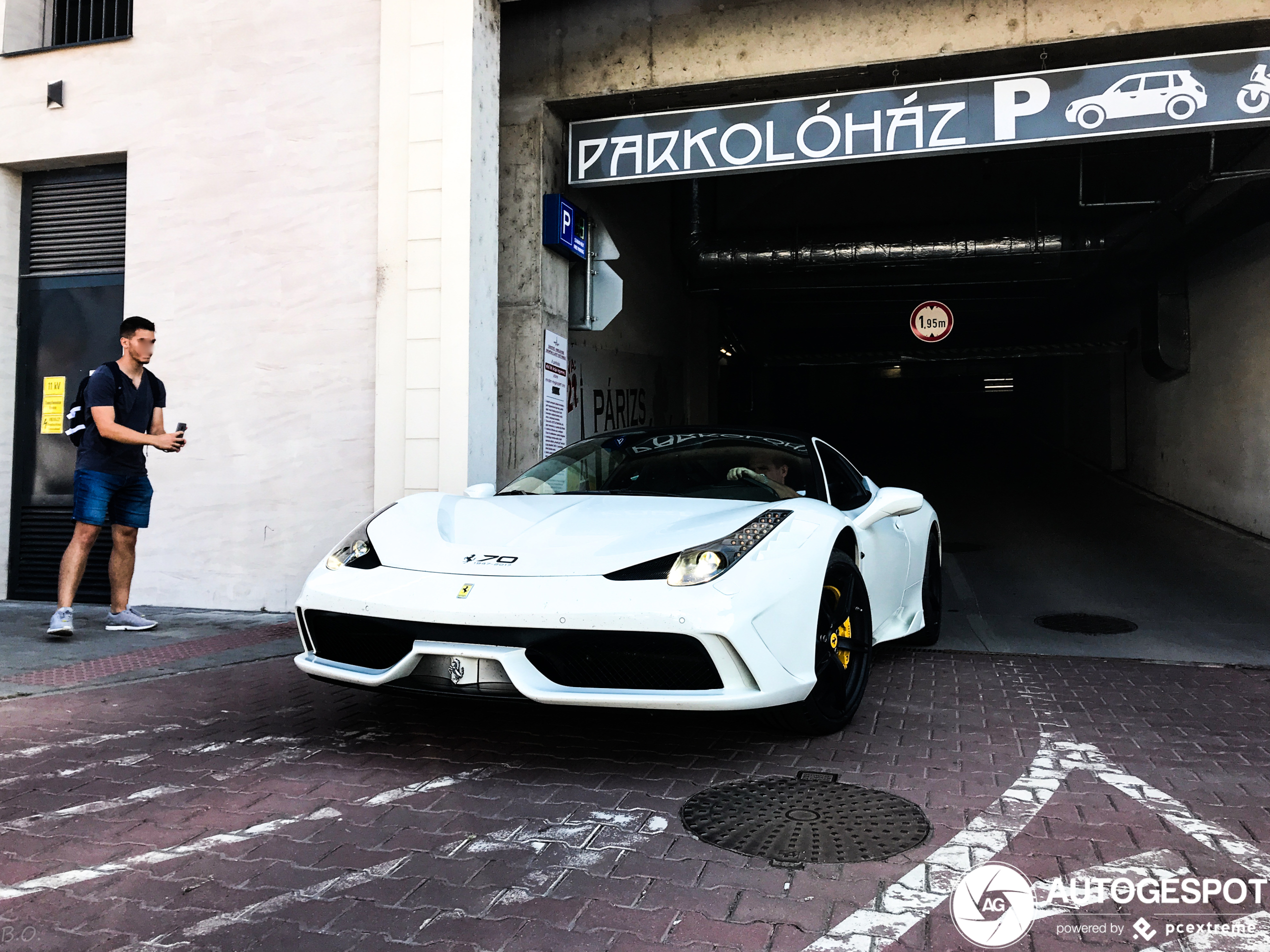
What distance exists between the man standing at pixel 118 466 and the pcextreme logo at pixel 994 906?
15.8 feet

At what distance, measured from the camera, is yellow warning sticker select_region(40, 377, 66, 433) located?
7805 millimetres

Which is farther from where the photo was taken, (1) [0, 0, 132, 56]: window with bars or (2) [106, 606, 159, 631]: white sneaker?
(1) [0, 0, 132, 56]: window with bars

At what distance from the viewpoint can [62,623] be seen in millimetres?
5539

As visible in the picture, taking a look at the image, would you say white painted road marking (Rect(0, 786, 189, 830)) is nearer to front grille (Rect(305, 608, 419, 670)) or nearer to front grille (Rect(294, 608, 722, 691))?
front grille (Rect(305, 608, 419, 670))

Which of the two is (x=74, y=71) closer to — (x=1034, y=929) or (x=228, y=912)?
(x=228, y=912)

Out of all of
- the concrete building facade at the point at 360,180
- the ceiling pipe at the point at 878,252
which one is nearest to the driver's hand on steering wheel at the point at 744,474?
the concrete building facade at the point at 360,180

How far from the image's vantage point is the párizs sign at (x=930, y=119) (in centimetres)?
647

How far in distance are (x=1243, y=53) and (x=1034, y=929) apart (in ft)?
21.9

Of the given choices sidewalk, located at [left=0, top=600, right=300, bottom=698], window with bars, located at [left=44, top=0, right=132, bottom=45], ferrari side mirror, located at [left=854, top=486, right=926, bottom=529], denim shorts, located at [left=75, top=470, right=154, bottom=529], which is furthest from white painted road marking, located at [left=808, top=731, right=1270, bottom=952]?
window with bars, located at [left=44, top=0, right=132, bottom=45]

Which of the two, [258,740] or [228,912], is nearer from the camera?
[228,912]

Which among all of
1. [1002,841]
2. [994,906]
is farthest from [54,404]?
[994,906]

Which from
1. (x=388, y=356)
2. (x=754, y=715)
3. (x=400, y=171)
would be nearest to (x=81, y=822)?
(x=754, y=715)

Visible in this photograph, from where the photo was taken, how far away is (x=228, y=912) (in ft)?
6.81

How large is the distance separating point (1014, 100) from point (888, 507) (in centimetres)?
414
